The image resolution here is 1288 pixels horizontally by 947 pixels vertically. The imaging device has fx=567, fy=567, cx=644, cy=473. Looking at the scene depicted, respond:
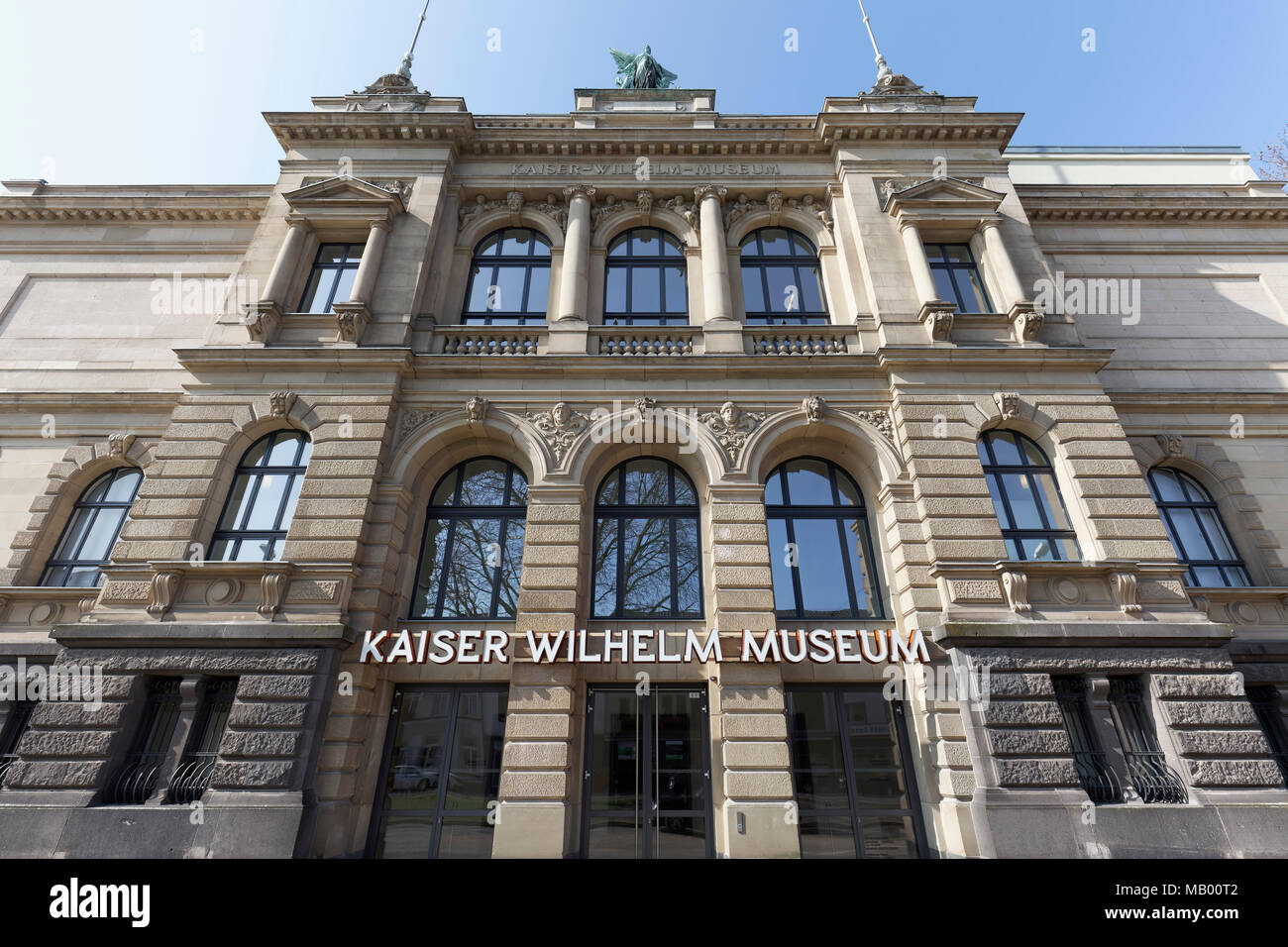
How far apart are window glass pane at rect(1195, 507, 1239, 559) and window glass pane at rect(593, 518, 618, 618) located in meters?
14.8

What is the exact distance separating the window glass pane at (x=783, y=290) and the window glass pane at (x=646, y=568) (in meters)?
7.04

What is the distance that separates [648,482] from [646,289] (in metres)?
5.94

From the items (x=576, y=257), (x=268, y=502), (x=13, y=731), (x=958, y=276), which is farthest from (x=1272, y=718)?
(x=13, y=731)

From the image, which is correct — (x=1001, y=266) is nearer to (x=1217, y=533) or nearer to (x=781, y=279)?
(x=781, y=279)

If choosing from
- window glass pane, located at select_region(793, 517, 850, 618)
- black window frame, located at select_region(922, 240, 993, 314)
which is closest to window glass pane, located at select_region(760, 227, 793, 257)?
black window frame, located at select_region(922, 240, 993, 314)

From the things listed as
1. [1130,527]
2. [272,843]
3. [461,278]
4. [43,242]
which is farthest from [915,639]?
[43,242]

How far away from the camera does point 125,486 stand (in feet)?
49.0

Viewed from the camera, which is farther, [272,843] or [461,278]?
[461,278]

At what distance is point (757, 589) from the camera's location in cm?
1152

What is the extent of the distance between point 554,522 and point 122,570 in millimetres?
8489

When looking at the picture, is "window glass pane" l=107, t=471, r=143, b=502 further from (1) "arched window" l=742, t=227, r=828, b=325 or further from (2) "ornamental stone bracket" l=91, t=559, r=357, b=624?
(1) "arched window" l=742, t=227, r=828, b=325

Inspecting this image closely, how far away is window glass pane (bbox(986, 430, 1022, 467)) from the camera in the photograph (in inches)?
515

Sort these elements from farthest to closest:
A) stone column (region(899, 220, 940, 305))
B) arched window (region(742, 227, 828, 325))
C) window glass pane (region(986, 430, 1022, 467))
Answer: arched window (region(742, 227, 828, 325)) < stone column (region(899, 220, 940, 305)) < window glass pane (region(986, 430, 1022, 467))
